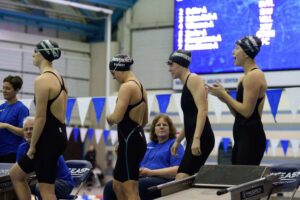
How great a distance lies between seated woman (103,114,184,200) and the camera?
561 centimetres

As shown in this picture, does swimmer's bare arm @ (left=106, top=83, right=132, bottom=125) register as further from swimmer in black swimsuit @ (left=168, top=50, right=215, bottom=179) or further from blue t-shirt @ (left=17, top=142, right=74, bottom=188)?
blue t-shirt @ (left=17, top=142, right=74, bottom=188)

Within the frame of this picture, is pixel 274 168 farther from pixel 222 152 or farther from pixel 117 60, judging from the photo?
pixel 222 152

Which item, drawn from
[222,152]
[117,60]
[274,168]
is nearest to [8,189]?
[117,60]

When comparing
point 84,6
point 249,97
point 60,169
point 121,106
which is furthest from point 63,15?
point 249,97

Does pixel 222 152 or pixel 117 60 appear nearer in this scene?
pixel 117 60

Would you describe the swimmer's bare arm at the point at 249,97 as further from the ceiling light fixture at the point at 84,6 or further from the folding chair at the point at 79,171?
the ceiling light fixture at the point at 84,6

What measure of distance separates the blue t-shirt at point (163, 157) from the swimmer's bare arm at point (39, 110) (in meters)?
1.47

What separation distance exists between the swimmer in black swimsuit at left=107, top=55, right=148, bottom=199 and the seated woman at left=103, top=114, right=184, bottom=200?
0.56 m

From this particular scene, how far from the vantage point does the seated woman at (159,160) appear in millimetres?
5613

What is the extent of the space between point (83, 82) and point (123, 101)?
12454mm

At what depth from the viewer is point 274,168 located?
5.18 meters

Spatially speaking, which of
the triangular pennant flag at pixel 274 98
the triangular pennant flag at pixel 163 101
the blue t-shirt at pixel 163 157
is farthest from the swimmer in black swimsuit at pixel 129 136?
the triangular pennant flag at pixel 163 101

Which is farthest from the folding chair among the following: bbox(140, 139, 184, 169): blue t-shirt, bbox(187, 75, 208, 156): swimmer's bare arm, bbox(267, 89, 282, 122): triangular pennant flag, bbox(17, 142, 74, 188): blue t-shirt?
bbox(267, 89, 282, 122): triangular pennant flag

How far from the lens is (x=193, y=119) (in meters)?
4.99
